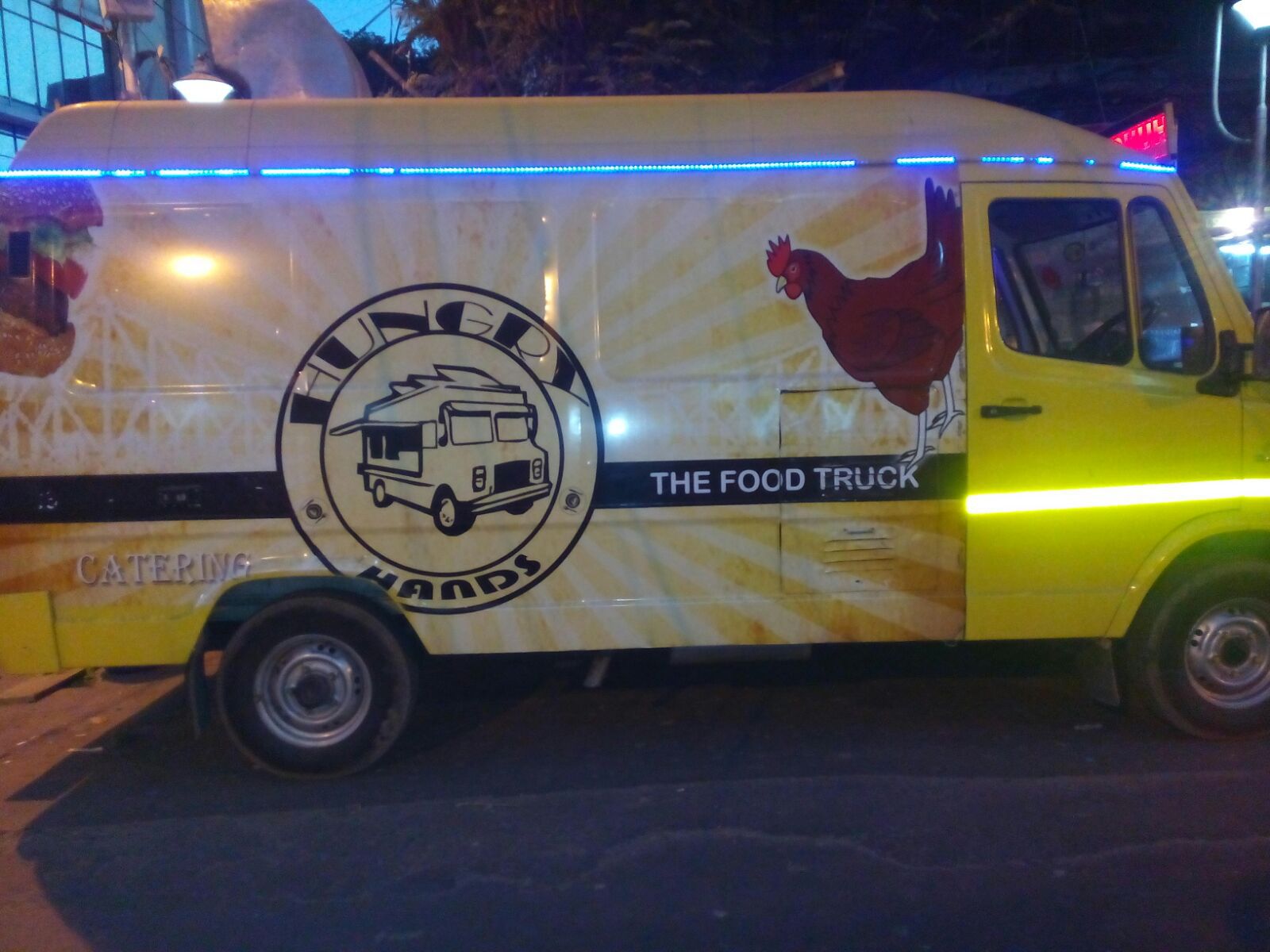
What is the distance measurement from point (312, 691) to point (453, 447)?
1.34 metres

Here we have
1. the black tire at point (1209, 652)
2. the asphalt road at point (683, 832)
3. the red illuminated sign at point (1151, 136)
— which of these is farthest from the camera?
the red illuminated sign at point (1151, 136)

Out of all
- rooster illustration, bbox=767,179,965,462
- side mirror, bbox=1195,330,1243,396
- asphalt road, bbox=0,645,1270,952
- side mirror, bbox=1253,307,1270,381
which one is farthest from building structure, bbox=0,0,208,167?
side mirror, bbox=1253,307,1270,381

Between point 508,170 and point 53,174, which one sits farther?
point 508,170

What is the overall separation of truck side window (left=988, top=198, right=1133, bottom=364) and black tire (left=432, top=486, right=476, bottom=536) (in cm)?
262

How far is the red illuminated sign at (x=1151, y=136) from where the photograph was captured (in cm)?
588

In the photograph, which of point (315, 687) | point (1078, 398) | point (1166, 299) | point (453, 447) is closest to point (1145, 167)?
point (1166, 299)

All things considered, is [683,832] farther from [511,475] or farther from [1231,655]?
[1231,655]

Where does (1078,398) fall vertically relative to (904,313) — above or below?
below

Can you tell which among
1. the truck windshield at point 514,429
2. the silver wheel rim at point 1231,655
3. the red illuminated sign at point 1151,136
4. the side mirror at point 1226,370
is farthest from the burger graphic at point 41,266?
the silver wheel rim at point 1231,655

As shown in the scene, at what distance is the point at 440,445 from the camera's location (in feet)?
16.0

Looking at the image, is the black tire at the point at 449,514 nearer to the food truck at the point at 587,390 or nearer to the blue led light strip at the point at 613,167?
the food truck at the point at 587,390

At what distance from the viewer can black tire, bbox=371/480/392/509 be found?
4.89m

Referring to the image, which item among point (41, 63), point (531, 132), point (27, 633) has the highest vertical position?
point (41, 63)

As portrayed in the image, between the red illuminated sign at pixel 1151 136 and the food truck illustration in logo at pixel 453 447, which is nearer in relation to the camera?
the food truck illustration in logo at pixel 453 447
